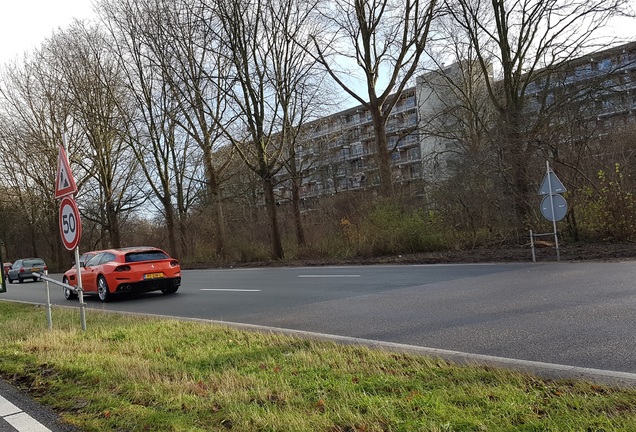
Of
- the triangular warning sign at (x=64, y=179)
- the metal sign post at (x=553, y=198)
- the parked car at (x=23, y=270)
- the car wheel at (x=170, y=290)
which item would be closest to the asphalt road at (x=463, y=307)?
the car wheel at (x=170, y=290)

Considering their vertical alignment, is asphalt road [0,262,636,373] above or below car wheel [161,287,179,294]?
below

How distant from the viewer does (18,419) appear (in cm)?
456

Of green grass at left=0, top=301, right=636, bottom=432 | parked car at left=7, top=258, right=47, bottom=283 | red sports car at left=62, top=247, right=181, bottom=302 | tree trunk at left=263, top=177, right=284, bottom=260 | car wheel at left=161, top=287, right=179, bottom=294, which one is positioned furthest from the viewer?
parked car at left=7, top=258, right=47, bottom=283

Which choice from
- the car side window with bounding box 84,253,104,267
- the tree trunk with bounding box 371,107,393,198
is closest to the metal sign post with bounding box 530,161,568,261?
the tree trunk with bounding box 371,107,393,198

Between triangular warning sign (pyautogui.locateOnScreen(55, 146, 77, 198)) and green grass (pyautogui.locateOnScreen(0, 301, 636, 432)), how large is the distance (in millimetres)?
2382

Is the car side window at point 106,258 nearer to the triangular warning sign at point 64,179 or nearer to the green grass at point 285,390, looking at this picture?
the triangular warning sign at point 64,179

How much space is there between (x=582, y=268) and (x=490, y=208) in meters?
8.32

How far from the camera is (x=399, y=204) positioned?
21766 millimetres

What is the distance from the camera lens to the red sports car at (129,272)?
1450cm

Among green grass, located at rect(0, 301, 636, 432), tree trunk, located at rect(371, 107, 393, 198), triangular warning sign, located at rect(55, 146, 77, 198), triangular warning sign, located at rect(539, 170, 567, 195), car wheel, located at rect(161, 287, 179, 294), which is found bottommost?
green grass, located at rect(0, 301, 636, 432)

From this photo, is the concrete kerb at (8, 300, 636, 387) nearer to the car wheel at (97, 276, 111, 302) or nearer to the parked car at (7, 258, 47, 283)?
the car wheel at (97, 276, 111, 302)

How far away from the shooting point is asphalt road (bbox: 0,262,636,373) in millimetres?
5934

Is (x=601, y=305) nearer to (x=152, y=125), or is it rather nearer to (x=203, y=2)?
(x=203, y=2)

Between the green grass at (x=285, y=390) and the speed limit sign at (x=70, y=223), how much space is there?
1687mm
